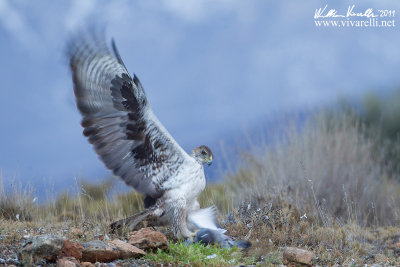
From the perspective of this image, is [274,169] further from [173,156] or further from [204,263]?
[204,263]

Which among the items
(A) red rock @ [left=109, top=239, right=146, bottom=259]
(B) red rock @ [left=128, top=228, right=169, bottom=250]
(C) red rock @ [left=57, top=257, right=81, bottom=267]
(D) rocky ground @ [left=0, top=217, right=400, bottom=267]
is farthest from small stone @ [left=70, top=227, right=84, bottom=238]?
(C) red rock @ [left=57, top=257, right=81, bottom=267]

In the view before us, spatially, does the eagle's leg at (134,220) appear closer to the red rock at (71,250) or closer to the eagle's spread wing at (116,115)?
the eagle's spread wing at (116,115)

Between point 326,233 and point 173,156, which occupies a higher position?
point 173,156

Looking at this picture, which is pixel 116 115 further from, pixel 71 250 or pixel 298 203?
pixel 298 203

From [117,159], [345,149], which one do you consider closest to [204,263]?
[117,159]

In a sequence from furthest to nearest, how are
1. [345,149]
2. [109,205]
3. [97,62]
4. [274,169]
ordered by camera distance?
[345,149] < [274,169] < [109,205] < [97,62]

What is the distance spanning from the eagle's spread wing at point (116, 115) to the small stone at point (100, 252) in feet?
4.20

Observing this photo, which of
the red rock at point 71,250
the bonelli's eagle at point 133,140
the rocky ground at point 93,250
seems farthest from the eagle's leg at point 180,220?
the red rock at point 71,250

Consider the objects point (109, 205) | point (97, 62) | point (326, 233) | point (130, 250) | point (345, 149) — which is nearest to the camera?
point (130, 250)

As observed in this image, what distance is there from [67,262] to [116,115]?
201 centimetres

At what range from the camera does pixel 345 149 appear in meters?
11.3

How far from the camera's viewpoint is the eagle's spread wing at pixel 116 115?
229 inches

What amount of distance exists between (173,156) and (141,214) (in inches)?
30.7

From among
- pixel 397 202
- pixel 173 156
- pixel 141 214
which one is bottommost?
pixel 397 202
